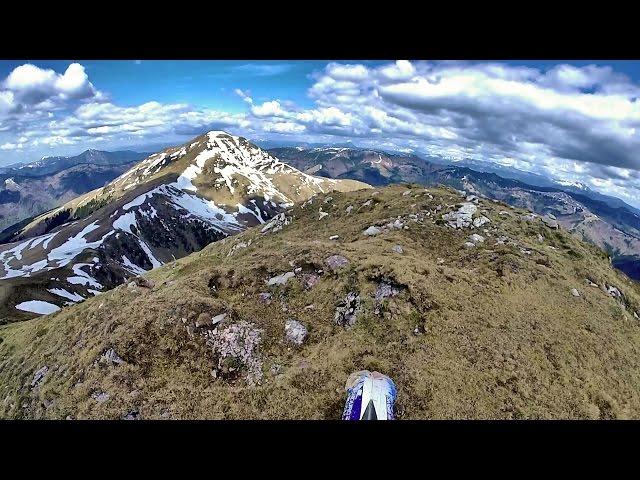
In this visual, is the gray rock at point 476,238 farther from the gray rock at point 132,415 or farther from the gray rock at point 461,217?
the gray rock at point 132,415

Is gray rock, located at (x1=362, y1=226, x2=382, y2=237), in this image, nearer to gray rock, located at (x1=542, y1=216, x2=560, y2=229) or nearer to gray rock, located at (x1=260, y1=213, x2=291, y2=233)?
gray rock, located at (x1=260, y1=213, x2=291, y2=233)

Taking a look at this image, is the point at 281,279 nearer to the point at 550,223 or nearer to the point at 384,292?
the point at 384,292

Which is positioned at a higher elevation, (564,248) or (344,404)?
(344,404)

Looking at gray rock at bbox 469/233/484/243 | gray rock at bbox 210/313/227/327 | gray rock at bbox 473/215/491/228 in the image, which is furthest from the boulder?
gray rock at bbox 210/313/227/327

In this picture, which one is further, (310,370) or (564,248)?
(564,248)
